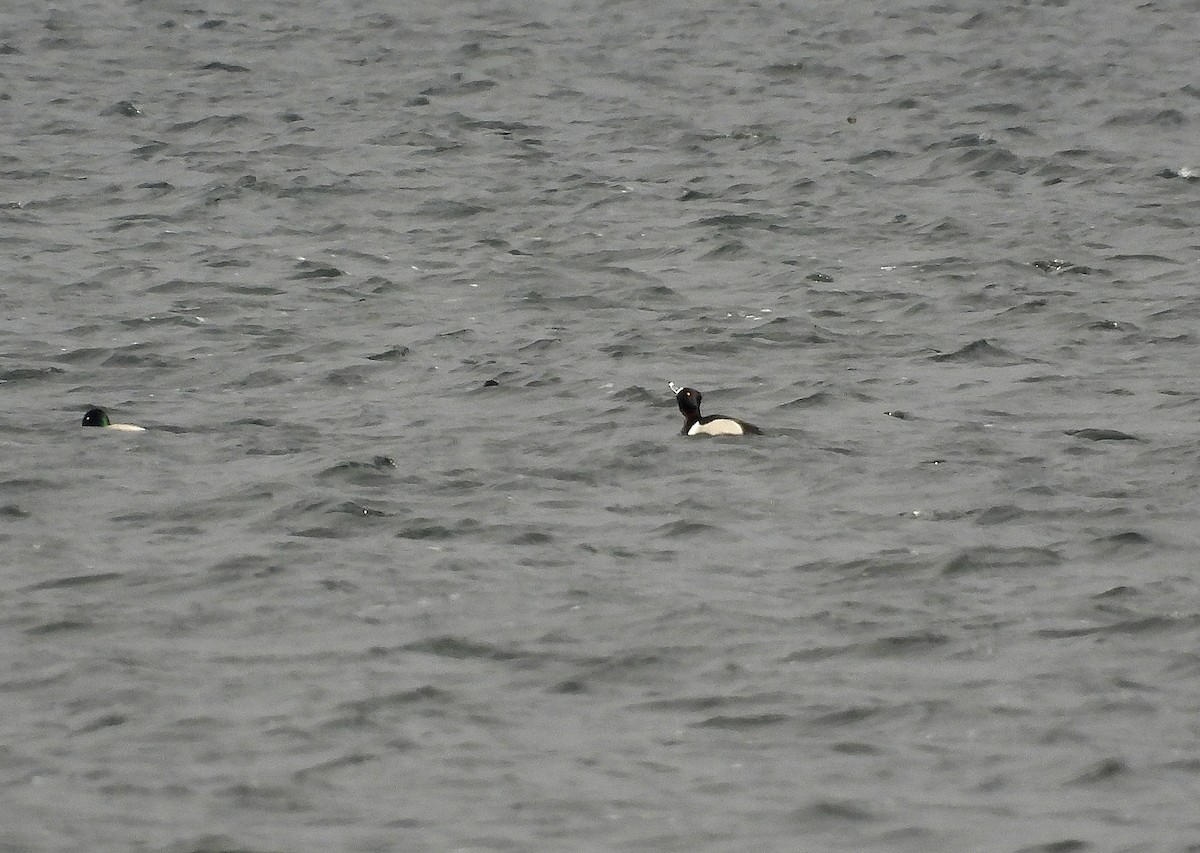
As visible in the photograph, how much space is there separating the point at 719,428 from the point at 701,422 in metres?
0.23

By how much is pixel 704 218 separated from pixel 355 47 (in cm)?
1216

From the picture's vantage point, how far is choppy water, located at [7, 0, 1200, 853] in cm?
1069

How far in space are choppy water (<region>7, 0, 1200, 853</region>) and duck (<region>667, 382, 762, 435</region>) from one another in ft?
0.55

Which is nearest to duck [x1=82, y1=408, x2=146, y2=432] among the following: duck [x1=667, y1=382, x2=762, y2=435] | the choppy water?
the choppy water

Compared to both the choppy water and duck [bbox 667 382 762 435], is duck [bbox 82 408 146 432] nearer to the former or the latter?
the choppy water

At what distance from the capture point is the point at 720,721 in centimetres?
1136

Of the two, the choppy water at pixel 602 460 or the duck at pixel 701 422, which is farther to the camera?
the duck at pixel 701 422

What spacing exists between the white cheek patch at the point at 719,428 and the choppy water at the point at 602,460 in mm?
138

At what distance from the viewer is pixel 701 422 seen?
1705cm

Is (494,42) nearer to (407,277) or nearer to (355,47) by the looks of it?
(355,47)

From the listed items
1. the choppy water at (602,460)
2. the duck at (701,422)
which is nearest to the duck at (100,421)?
the choppy water at (602,460)

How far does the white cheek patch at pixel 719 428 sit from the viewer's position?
55.2 ft

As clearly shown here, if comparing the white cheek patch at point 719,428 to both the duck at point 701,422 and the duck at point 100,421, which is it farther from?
the duck at point 100,421

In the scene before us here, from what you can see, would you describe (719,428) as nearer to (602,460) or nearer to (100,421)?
(602,460)
